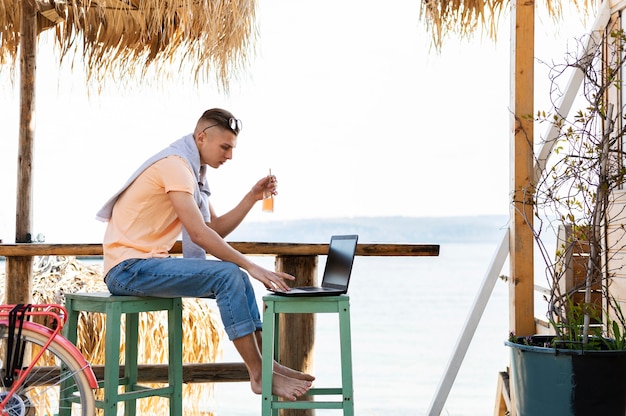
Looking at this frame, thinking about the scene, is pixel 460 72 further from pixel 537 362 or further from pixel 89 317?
pixel 537 362

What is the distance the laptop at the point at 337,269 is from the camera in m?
2.91

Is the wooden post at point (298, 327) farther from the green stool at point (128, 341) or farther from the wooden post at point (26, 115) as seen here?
the wooden post at point (26, 115)

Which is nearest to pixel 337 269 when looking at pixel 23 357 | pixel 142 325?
pixel 23 357

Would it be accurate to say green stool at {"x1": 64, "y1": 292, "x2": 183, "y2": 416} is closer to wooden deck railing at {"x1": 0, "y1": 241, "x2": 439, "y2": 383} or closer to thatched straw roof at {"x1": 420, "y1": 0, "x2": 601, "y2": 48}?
wooden deck railing at {"x1": 0, "y1": 241, "x2": 439, "y2": 383}

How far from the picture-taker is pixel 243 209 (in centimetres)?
345

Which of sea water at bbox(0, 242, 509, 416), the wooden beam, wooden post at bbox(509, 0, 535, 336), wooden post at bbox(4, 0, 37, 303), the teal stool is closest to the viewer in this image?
the teal stool

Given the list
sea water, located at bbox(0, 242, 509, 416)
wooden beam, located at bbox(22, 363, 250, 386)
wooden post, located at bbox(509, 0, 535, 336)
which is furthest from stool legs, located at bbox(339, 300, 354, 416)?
sea water, located at bbox(0, 242, 509, 416)

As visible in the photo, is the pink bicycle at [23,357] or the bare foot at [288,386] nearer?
the pink bicycle at [23,357]

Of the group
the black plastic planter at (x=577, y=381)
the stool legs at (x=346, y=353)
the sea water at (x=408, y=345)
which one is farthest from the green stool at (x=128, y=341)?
the sea water at (x=408, y=345)

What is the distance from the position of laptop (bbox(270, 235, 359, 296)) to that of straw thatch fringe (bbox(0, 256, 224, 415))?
1922 millimetres

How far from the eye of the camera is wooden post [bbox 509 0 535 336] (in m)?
3.11

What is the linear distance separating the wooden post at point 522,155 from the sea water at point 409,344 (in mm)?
3073

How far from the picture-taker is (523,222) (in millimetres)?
3148

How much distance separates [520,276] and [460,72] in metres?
22.8
